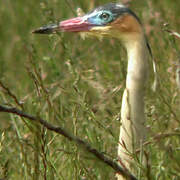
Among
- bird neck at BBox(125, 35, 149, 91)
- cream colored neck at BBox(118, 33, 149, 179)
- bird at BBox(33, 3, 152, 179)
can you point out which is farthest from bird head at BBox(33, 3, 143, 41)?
cream colored neck at BBox(118, 33, 149, 179)

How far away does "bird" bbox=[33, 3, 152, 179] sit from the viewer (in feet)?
10.0

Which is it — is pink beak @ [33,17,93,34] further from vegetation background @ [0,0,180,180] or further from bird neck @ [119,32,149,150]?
bird neck @ [119,32,149,150]

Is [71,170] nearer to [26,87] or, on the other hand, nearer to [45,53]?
[26,87]

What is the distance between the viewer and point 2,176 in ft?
10.2

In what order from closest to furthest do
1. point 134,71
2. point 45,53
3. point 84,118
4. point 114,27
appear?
1. point 134,71
2. point 114,27
3. point 84,118
4. point 45,53

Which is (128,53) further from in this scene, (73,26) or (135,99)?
(73,26)

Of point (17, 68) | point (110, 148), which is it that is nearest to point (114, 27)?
point (110, 148)

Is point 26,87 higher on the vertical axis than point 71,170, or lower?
higher

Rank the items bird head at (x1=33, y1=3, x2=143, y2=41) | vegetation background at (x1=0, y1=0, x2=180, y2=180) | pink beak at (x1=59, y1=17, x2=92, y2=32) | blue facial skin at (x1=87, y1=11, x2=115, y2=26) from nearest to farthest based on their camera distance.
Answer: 1. vegetation background at (x1=0, y1=0, x2=180, y2=180)
2. bird head at (x1=33, y1=3, x2=143, y2=41)
3. blue facial skin at (x1=87, y1=11, x2=115, y2=26)
4. pink beak at (x1=59, y1=17, x2=92, y2=32)

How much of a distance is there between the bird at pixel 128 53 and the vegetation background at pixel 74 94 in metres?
0.07

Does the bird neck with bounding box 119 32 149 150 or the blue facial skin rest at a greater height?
the blue facial skin

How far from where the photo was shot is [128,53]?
10.6 feet

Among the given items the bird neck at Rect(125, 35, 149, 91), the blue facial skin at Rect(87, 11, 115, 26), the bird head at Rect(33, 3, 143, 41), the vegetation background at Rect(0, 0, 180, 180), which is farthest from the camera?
the blue facial skin at Rect(87, 11, 115, 26)

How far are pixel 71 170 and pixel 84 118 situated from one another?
92 cm
